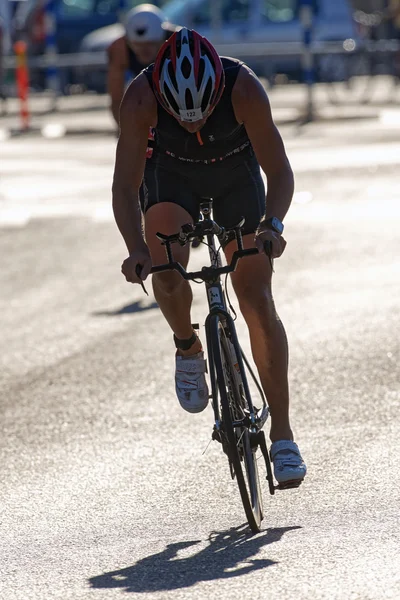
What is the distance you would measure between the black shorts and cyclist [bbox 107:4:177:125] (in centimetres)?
475

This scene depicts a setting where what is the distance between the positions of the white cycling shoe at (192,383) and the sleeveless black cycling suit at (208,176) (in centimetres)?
60

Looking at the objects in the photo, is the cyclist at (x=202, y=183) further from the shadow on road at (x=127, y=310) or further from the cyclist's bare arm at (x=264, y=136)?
the shadow on road at (x=127, y=310)

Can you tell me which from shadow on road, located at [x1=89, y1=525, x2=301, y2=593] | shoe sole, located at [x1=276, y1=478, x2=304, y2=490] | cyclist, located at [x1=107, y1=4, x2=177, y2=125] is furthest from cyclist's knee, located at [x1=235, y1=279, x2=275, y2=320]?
cyclist, located at [x1=107, y1=4, x2=177, y2=125]

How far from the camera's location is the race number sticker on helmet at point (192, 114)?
5.45 meters

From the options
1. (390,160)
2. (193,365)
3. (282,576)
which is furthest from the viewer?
(390,160)

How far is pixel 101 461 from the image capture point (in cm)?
686

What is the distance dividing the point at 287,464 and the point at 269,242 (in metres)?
0.95

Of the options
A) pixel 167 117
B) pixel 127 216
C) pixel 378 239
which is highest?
pixel 167 117

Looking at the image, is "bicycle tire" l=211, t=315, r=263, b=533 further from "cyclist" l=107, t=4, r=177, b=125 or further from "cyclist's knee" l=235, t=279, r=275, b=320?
"cyclist" l=107, t=4, r=177, b=125

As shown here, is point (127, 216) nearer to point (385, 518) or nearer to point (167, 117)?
point (167, 117)

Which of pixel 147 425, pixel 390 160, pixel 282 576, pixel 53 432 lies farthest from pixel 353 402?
pixel 390 160

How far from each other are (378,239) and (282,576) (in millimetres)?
7917

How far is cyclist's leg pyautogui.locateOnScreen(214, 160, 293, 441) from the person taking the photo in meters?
5.80

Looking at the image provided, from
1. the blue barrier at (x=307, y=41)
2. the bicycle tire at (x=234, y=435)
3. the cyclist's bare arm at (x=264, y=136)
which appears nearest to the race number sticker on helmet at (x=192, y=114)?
the cyclist's bare arm at (x=264, y=136)
